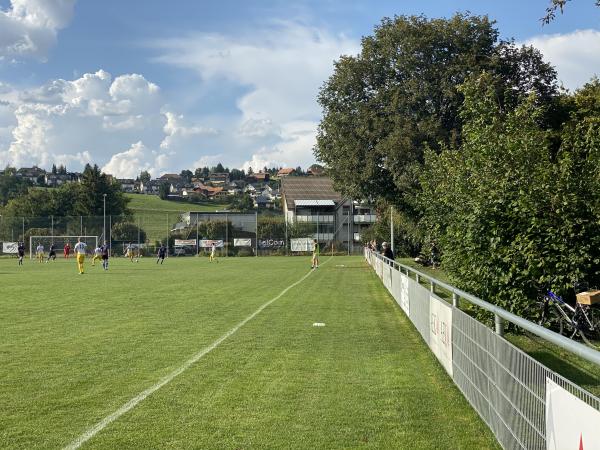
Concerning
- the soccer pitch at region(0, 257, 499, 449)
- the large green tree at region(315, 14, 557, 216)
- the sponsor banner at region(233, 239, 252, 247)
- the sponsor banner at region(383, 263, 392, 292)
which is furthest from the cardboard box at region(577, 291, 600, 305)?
the sponsor banner at region(233, 239, 252, 247)

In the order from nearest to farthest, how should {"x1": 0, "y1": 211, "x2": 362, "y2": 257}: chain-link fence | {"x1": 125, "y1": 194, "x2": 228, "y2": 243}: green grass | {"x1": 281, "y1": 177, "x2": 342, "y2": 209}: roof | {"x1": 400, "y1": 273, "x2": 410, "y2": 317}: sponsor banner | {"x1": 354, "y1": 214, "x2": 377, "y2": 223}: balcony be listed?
{"x1": 400, "y1": 273, "x2": 410, "y2": 317}: sponsor banner, {"x1": 0, "y1": 211, "x2": 362, "y2": 257}: chain-link fence, {"x1": 125, "y1": 194, "x2": 228, "y2": 243}: green grass, {"x1": 354, "y1": 214, "x2": 377, "y2": 223}: balcony, {"x1": 281, "y1": 177, "x2": 342, "y2": 209}: roof

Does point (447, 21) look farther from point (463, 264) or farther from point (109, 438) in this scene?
point (109, 438)

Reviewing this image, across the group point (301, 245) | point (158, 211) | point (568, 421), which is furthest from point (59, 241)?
point (568, 421)

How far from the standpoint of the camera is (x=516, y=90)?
127 ft

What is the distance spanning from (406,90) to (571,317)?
30.3m

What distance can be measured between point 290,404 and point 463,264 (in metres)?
6.94

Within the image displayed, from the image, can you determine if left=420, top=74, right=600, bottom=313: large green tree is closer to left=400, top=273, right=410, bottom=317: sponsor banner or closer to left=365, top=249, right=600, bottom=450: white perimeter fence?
left=400, top=273, right=410, bottom=317: sponsor banner

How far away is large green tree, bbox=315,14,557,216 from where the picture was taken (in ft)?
125

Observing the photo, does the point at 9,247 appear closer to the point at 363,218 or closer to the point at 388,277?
the point at 363,218

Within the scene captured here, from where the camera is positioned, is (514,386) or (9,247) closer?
(514,386)

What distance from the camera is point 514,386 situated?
16.5ft

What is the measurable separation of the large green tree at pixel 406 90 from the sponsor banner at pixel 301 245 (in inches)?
1190

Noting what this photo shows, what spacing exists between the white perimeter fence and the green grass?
226 ft

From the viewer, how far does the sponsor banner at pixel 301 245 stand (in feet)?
238
